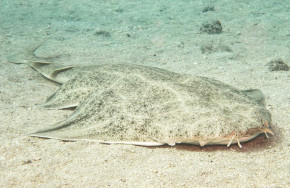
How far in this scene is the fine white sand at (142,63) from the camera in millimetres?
2443

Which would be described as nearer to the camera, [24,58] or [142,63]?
[24,58]

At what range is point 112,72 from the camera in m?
3.90

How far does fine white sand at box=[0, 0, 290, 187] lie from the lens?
8.02 feet

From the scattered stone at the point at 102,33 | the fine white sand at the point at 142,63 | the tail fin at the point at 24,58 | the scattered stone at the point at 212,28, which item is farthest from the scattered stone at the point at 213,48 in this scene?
the tail fin at the point at 24,58

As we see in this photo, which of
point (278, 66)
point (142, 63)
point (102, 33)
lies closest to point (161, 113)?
point (142, 63)

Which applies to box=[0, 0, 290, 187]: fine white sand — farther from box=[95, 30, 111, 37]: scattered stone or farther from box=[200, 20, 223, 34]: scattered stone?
box=[200, 20, 223, 34]: scattered stone

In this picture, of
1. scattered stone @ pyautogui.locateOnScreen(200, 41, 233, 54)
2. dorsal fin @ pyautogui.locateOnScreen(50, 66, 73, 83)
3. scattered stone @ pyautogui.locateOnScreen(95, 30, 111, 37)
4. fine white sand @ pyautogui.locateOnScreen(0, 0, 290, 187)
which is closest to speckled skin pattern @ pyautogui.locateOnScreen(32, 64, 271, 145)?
fine white sand @ pyautogui.locateOnScreen(0, 0, 290, 187)

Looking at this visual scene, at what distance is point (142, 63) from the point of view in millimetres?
6535

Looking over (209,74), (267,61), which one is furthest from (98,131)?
(267,61)

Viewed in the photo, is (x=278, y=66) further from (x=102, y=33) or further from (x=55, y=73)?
(x=102, y=33)

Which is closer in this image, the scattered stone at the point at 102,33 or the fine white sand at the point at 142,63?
the fine white sand at the point at 142,63

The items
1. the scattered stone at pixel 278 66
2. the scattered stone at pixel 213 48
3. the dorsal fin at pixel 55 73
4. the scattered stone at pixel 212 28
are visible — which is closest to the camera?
the dorsal fin at pixel 55 73

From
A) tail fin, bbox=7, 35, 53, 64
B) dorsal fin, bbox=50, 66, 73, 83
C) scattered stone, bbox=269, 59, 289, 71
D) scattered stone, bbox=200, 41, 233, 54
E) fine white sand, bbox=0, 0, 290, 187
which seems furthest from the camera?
scattered stone, bbox=200, 41, 233, 54

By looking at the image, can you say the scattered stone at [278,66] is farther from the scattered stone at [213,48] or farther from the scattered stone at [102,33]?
the scattered stone at [102,33]
